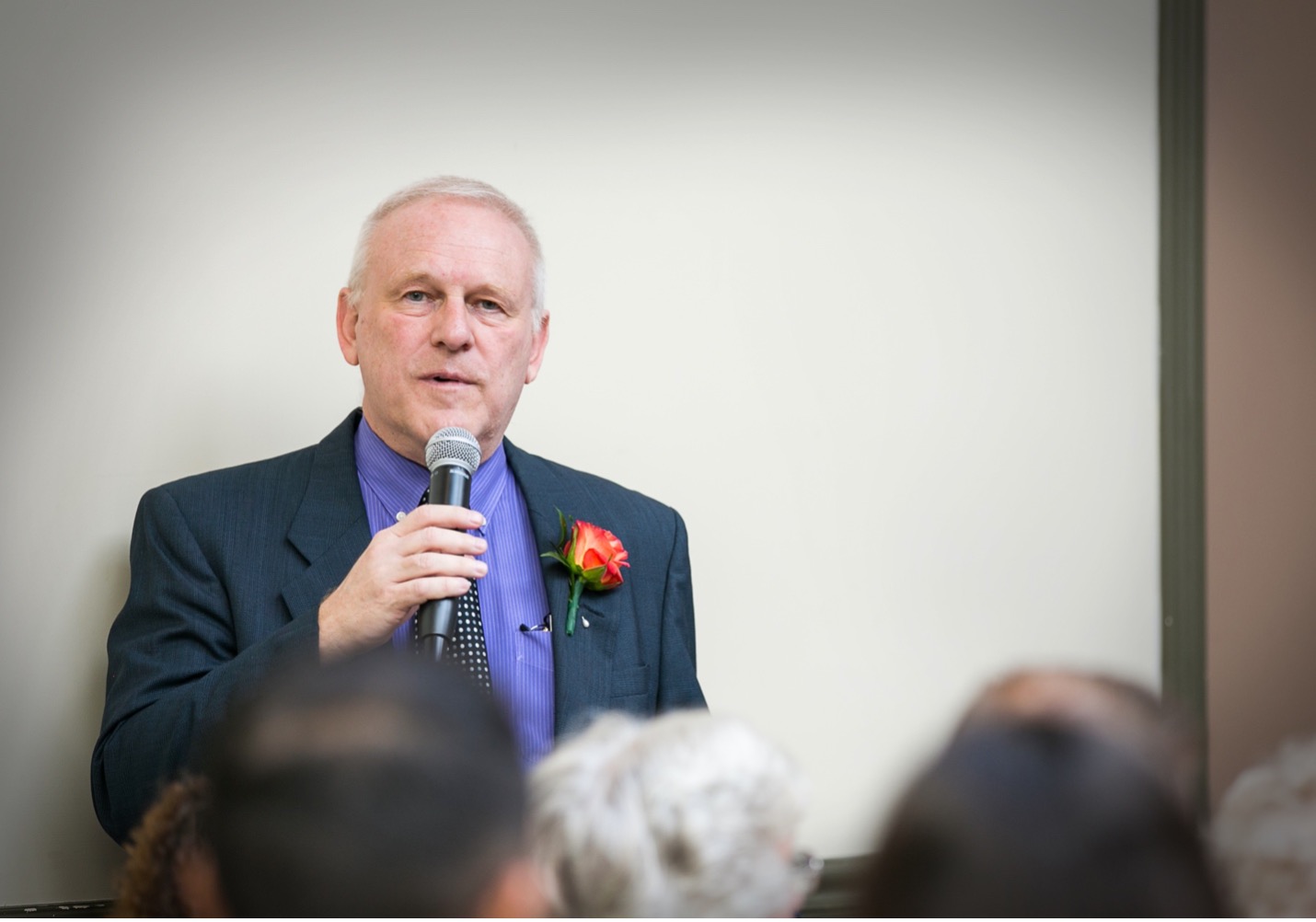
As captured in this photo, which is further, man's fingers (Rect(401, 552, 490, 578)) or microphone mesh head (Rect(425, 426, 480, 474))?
microphone mesh head (Rect(425, 426, 480, 474))

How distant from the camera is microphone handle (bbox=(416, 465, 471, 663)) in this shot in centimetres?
160

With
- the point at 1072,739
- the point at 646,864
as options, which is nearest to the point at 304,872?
the point at 646,864

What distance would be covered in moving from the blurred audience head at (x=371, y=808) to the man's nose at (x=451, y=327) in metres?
1.24

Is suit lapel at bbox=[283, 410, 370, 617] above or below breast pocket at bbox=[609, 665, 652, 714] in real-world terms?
above

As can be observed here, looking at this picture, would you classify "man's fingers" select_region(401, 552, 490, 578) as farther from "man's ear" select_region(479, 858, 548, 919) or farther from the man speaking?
"man's ear" select_region(479, 858, 548, 919)

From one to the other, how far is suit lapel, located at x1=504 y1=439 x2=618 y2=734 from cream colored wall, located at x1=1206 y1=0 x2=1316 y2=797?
146 centimetres

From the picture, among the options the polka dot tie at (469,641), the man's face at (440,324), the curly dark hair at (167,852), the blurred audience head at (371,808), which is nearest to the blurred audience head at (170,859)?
the curly dark hair at (167,852)

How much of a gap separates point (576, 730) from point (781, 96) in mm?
1339

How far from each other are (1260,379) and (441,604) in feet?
6.51

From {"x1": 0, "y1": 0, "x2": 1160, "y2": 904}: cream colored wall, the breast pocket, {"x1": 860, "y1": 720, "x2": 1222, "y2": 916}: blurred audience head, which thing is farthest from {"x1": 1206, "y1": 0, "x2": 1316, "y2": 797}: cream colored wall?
{"x1": 860, "y1": 720, "x2": 1222, "y2": 916}: blurred audience head

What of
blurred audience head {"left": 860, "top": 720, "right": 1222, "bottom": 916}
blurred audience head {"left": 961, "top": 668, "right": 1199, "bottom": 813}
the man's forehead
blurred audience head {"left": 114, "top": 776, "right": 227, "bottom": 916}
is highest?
the man's forehead

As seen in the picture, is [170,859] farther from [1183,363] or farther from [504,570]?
[1183,363]

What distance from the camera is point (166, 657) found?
1.93 m

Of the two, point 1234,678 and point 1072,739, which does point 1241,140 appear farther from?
point 1072,739
